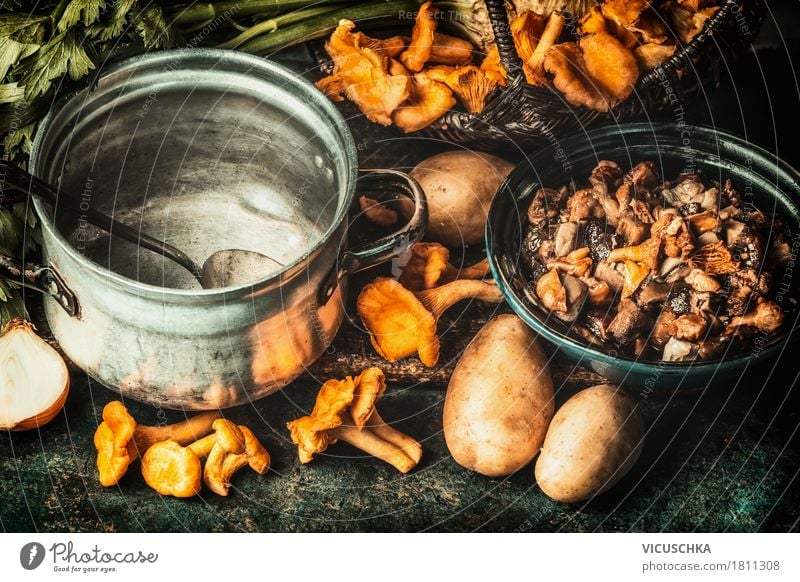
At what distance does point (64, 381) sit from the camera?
2.30 feet

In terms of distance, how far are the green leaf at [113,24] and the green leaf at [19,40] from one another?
0.05 meters

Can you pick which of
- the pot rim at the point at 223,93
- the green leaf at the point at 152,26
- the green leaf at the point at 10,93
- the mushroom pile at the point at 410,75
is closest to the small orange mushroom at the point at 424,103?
the mushroom pile at the point at 410,75

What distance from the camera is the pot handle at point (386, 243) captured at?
A: 2.03 ft

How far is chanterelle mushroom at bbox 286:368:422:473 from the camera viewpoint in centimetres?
66

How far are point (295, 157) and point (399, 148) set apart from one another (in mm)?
100

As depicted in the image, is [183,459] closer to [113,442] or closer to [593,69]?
[113,442]

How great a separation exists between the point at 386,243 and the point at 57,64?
0.95 feet

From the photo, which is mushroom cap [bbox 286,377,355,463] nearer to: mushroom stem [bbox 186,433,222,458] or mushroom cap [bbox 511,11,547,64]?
mushroom stem [bbox 186,433,222,458]

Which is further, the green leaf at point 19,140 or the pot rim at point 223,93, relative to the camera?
the green leaf at point 19,140

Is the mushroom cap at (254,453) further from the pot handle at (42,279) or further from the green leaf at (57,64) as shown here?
the green leaf at (57,64)

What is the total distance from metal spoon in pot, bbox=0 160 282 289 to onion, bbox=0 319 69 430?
0.37 ft

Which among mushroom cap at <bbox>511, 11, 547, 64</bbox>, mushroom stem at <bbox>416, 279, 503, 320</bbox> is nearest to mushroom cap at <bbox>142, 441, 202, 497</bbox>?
mushroom stem at <bbox>416, 279, 503, 320</bbox>

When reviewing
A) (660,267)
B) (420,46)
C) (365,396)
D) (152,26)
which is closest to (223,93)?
(152,26)

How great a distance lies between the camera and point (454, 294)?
709 millimetres
